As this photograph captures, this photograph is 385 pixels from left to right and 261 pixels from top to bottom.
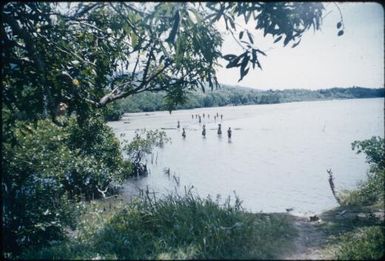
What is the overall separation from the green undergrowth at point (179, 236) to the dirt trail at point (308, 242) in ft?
0.68

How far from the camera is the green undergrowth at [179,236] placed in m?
5.94

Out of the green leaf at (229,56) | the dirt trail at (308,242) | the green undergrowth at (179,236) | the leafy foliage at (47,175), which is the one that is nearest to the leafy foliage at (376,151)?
the dirt trail at (308,242)

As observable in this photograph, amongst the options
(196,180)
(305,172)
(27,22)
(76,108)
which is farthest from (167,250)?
(305,172)

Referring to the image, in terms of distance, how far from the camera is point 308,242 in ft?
23.3

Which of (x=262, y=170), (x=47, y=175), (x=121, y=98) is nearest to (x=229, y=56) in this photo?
(x=121, y=98)

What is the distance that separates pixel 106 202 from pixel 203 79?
11486 millimetres

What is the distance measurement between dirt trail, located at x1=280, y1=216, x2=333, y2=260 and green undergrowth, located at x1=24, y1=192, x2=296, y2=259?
207mm

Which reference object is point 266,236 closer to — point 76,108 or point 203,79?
point 203,79

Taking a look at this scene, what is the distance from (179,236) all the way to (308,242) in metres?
2.73

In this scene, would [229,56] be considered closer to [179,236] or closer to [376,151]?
[179,236]

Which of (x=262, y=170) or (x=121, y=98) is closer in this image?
(x=121, y=98)

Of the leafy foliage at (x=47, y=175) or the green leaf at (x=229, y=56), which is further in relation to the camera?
the leafy foliage at (x=47, y=175)

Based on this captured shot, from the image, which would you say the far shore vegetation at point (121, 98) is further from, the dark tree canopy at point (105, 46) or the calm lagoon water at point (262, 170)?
the calm lagoon water at point (262, 170)

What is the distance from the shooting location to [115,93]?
8.01 m
